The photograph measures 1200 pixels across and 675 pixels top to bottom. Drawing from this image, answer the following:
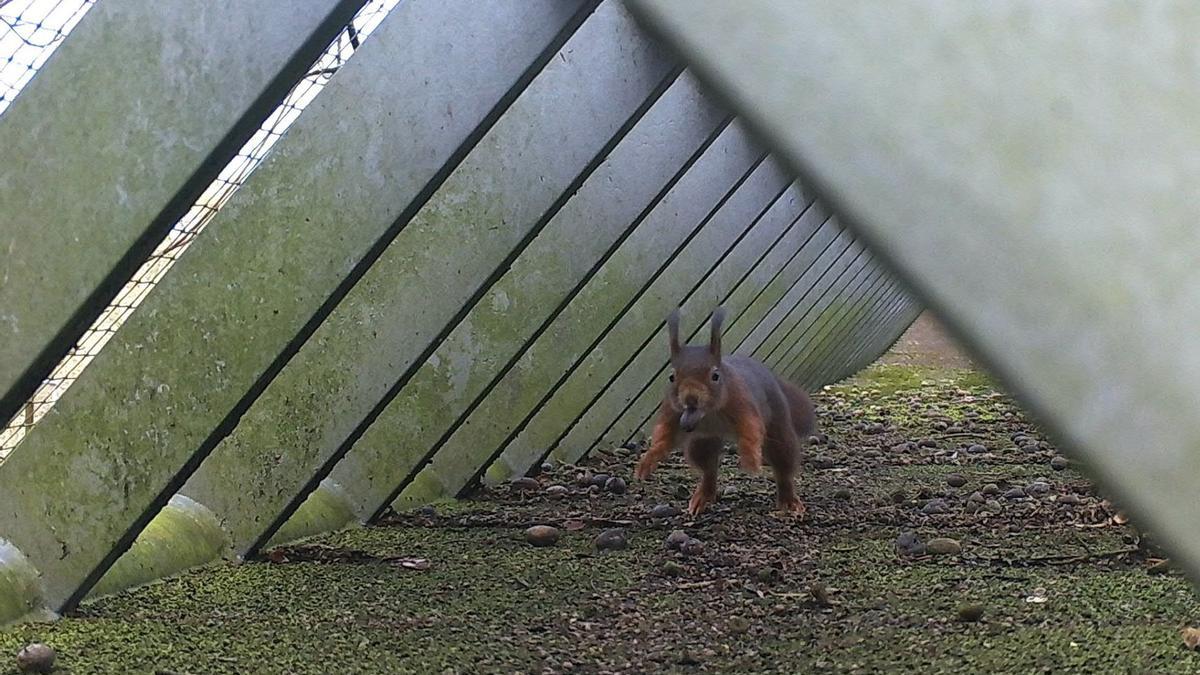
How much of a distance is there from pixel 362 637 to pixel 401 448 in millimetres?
1361

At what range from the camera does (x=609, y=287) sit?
445cm

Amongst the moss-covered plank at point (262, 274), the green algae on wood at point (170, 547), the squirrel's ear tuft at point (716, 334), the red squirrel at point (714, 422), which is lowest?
the green algae on wood at point (170, 547)

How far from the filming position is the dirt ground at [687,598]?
6.80ft

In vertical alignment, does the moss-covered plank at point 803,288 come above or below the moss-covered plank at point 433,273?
above

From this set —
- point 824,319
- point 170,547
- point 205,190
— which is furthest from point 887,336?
point 205,190

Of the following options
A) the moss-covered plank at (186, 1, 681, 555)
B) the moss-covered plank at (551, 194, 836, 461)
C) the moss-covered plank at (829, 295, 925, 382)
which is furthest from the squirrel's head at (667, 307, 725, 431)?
the moss-covered plank at (829, 295, 925, 382)

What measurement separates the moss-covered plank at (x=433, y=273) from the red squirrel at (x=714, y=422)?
2.77 feet

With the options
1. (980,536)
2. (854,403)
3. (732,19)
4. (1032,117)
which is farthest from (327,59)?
(854,403)

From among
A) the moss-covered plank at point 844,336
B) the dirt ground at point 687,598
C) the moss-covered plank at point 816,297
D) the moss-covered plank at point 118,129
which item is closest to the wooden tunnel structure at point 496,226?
the moss-covered plank at point 118,129

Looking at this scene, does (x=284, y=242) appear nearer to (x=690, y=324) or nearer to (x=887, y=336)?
(x=690, y=324)

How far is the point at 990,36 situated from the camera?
80cm

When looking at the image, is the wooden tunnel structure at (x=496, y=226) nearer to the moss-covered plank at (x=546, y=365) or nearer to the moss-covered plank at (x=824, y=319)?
the moss-covered plank at (x=546, y=365)

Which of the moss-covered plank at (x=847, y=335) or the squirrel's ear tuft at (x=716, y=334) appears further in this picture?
the moss-covered plank at (x=847, y=335)

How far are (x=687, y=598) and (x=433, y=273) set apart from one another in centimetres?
96
